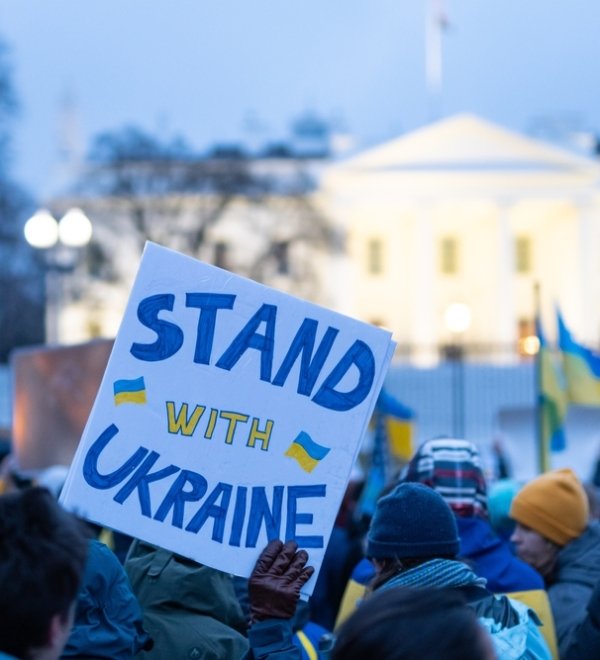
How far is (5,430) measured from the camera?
16.8 metres

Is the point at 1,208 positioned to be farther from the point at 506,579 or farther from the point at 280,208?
the point at 506,579

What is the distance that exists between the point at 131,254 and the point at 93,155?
4032mm

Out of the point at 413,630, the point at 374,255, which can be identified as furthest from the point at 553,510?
the point at 374,255

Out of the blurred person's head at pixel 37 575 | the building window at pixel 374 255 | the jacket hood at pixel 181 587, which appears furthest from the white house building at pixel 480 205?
the blurred person's head at pixel 37 575

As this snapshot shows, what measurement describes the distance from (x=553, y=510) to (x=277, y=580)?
5.04 feet

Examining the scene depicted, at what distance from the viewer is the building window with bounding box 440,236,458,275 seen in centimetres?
5769

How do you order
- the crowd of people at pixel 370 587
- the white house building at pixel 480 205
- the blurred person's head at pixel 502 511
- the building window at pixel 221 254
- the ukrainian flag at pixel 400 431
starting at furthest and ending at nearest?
the white house building at pixel 480 205
the building window at pixel 221 254
the ukrainian flag at pixel 400 431
the blurred person's head at pixel 502 511
the crowd of people at pixel 370 587

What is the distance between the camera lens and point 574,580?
413cm

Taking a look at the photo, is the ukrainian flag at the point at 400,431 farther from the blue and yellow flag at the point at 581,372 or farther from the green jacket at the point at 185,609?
the green jacket at the point at 185,609

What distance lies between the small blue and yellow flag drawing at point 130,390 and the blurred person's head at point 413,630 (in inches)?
47.7

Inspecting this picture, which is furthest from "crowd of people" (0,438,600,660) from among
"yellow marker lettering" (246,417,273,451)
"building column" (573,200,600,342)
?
"building column" (573,200,600,342)

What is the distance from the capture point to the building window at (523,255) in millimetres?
57906

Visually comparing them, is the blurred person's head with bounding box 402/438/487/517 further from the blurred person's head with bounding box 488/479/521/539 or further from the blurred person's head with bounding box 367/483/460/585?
the blurred person's head with bounding box 488/479/521/539

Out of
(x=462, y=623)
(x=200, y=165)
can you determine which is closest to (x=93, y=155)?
(x=200, y=165)
